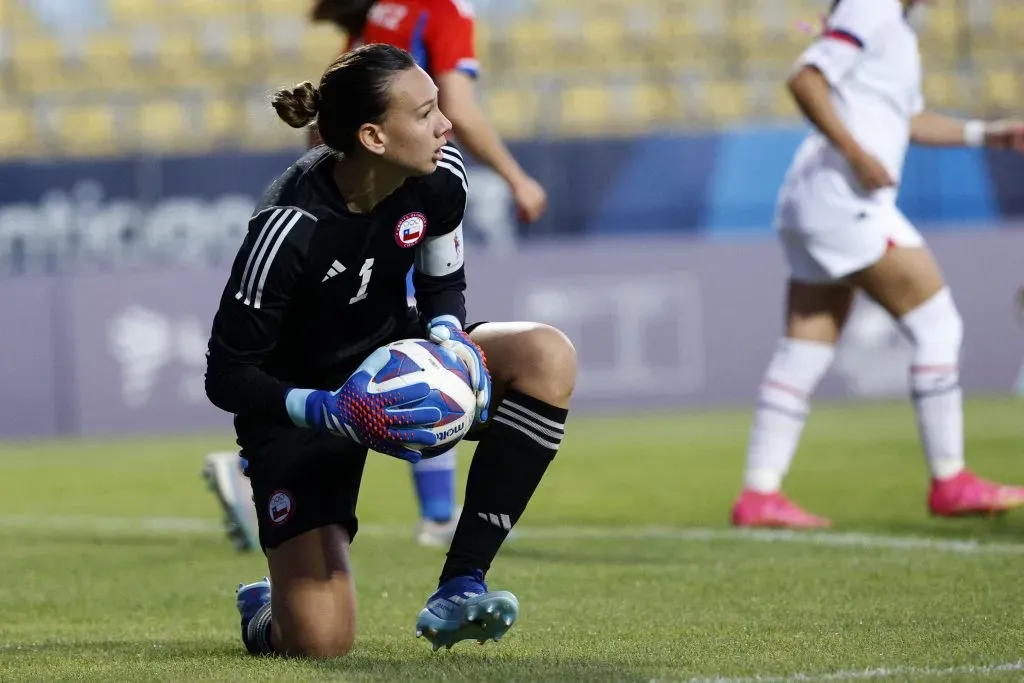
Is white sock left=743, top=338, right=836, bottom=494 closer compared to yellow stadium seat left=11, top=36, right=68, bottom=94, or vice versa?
white sock left=743, top=338, right=836, bottom=494

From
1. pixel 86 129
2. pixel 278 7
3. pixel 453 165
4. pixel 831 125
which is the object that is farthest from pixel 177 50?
pixel 453 165

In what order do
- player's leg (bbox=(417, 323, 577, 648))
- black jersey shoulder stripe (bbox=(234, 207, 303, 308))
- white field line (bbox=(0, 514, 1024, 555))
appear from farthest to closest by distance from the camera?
white field line (bbox=(0, 514, 1024, 555))
player's leg (bbox=(417, 323, 577, 648))
black jersey shoulder stripe (bbox=(234, 207, 303, 308))

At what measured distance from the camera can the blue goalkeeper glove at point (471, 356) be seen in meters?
3.54

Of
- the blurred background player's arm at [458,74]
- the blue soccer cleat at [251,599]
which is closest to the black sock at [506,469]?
the blue soccer cleat at [251,599]

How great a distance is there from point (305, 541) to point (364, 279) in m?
0.65

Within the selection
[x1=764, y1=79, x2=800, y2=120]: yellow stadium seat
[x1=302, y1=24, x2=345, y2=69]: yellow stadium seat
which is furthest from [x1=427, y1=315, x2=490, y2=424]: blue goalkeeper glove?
[x1=302, y1=24, x2=345, y2=69]: yellow stadium seat

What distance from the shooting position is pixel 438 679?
10.8ft

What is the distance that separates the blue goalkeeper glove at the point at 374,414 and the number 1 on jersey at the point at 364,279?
12.5 inches

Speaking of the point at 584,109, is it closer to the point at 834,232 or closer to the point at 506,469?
the point at 834,232

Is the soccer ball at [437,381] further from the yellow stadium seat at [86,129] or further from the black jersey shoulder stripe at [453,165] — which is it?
the yellow stadium seat at [86,129]

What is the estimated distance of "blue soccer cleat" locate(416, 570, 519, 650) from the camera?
3395 millimetres

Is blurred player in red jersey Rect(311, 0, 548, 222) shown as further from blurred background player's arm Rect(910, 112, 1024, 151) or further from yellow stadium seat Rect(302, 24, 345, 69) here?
yellow stadium seat Rect(302, 24, 345, 69)

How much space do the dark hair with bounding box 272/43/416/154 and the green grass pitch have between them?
3.70 feet

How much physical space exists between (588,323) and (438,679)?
10622 millimetres
